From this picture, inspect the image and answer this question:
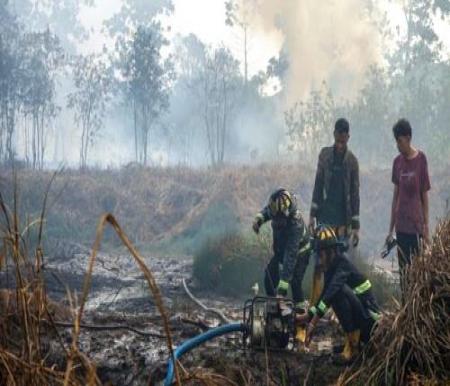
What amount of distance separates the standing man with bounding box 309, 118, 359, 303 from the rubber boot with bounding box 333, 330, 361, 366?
5.79 ft

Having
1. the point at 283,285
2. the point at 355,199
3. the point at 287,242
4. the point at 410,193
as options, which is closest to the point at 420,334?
the point at 283,285

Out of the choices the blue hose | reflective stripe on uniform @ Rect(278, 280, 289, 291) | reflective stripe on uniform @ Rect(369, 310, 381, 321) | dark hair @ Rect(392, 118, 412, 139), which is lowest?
the blue hose

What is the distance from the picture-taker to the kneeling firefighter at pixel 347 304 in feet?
16.4

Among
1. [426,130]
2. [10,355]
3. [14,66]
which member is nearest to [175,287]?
[10,355]

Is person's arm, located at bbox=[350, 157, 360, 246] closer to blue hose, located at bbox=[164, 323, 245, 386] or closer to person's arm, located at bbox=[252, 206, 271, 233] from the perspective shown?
person's arm, located at bbox=[252, 206, 271, 233]

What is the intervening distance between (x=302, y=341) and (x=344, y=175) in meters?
2.06

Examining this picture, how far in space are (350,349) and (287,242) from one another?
1.40 m

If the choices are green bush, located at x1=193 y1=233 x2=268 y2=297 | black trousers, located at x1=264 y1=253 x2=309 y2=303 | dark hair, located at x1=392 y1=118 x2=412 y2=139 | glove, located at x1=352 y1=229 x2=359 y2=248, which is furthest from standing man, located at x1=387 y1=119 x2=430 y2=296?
green bush, located at x1=193 y1=233 x2=268 y2=297

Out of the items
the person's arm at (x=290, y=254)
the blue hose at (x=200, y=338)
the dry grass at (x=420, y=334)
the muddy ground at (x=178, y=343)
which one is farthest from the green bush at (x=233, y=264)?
the dry grass at (x=420, y=334)

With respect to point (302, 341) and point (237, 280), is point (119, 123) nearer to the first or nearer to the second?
point (237, 280)

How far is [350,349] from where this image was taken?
5.05m

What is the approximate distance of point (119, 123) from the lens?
240 ft

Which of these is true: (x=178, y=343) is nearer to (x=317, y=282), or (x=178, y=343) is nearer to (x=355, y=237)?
(x=317, y=282)

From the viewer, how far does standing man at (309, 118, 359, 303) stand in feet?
22.0
